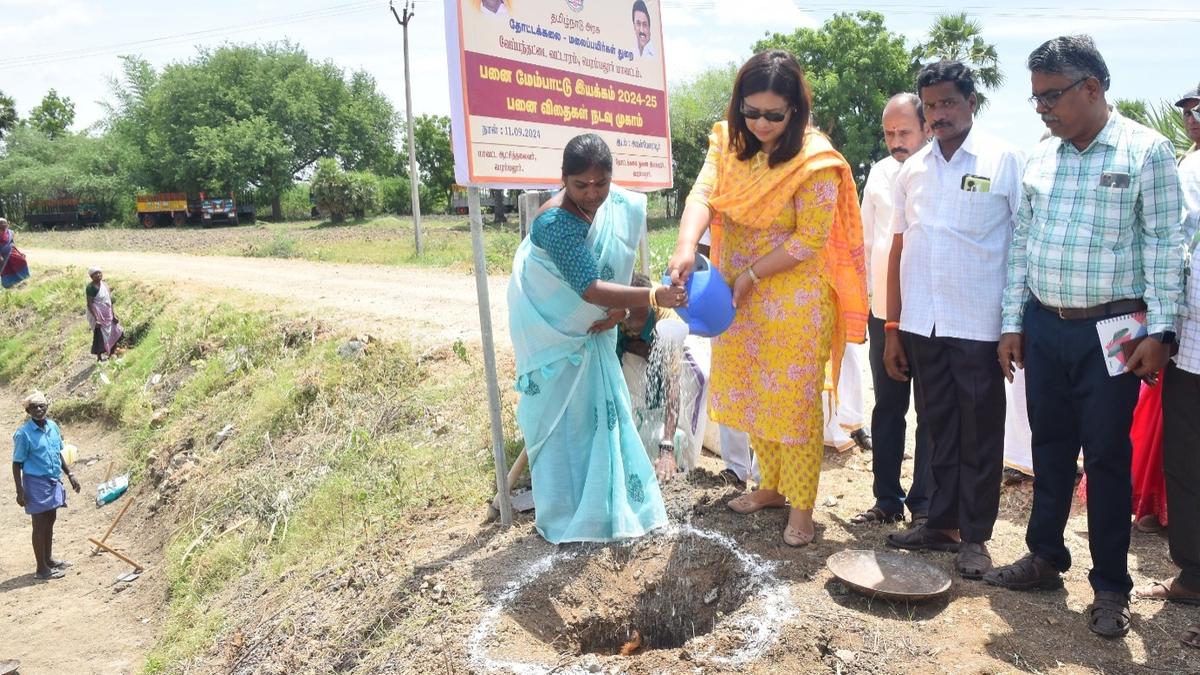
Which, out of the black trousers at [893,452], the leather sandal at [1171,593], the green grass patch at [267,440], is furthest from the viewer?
the green grass patch at [267,440]

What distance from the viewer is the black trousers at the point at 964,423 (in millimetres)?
3203

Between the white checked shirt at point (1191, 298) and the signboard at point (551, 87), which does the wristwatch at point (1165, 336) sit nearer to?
the white checked shirt at point (1191, 298)

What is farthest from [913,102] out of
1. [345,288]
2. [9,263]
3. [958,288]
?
[9,263]

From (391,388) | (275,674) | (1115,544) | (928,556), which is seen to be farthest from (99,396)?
(1115,544)

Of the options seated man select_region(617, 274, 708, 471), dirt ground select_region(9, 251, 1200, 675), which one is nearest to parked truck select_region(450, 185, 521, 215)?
seated man select_region(617, 274, 708, 471)

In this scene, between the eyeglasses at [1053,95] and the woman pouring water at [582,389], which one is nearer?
the eyeglasses at [1053,95]

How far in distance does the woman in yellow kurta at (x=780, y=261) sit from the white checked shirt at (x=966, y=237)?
32 centimetres

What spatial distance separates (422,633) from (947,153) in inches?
107

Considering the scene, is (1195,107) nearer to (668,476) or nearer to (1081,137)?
(1081,137)

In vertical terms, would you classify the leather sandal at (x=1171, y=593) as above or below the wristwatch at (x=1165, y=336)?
below

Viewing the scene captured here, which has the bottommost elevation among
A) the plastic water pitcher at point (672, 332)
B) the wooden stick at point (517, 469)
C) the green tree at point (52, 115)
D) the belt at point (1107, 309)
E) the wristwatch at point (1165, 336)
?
the wooden stick at point (517, 469)

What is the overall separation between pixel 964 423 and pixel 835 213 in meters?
0.97

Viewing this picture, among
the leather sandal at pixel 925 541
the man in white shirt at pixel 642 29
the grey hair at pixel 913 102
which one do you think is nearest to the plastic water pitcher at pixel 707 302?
the leather sandal at pixel 925 541

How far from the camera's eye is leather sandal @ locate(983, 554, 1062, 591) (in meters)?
3.12
